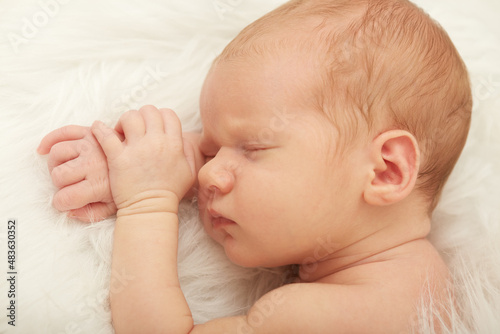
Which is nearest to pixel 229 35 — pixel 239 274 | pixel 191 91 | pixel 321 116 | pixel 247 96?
pixel 191 91

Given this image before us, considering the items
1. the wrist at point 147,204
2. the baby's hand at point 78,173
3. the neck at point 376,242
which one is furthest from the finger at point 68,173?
the neck at point 376,242

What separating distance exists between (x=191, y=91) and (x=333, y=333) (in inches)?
31.7

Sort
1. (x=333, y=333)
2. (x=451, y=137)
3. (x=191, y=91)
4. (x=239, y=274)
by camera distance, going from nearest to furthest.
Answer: (x=333, y=333) → (x=451, y=137) → (x=239, y=274) → (x=191, y=91)

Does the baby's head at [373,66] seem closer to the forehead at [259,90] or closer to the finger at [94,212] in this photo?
the forehead at [259,90]

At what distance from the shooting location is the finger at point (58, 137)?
131cm

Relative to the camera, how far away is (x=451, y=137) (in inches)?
49.8

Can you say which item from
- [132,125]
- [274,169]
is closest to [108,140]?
[132,125]

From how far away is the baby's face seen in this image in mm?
1170

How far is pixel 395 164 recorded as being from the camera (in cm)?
119

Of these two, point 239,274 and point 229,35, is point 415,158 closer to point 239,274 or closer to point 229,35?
point 239,274

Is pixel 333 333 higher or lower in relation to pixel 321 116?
lower

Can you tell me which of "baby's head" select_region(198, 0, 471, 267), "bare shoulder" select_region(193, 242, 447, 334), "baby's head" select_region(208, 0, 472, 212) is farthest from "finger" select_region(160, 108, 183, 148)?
"bare shoulder" select_region(193, 242, 447, 334)

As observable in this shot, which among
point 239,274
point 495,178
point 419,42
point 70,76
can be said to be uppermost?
point 419,42

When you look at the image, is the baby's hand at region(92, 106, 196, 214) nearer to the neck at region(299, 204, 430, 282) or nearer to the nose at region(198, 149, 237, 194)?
the nose at region(198, 149, 237, 194)
